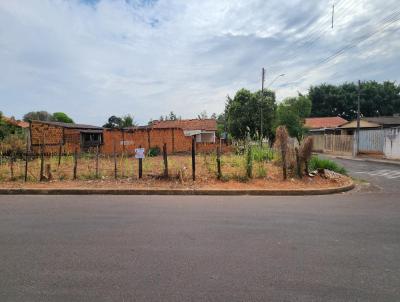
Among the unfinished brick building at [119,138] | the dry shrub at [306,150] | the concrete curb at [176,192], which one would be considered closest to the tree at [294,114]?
the unfinished brick building at [119,138]

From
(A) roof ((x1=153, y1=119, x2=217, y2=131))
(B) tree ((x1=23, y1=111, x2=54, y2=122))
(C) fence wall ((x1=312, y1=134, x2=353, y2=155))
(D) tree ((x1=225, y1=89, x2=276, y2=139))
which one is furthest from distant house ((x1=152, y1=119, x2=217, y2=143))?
(B) tree ((x1=23, y1=111, x2=54, y2=122))

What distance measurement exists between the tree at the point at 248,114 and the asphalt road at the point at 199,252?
2741 cm

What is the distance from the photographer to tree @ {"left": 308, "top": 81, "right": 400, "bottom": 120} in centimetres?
5312

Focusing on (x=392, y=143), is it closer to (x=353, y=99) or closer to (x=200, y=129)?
(x=200, y=129)

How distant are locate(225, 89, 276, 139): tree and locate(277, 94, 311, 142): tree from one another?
61.8 inches

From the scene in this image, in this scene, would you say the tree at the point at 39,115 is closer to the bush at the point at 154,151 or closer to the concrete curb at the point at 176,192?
the bush at the point at 154,151

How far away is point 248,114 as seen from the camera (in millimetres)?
33625

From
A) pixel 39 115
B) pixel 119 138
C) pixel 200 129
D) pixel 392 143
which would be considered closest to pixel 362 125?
pixel 392 143

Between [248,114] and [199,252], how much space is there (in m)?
30.8

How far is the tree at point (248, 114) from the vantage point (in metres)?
33.7

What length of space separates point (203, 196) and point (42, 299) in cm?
563

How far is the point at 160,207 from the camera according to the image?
22.0 feet

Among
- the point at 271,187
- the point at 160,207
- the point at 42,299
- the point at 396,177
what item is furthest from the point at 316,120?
the point at 42,299

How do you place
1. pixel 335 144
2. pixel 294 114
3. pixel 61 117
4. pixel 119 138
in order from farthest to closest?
pixel 61 117
pixel 294 114
pixel 335 144
pixel 119 138
